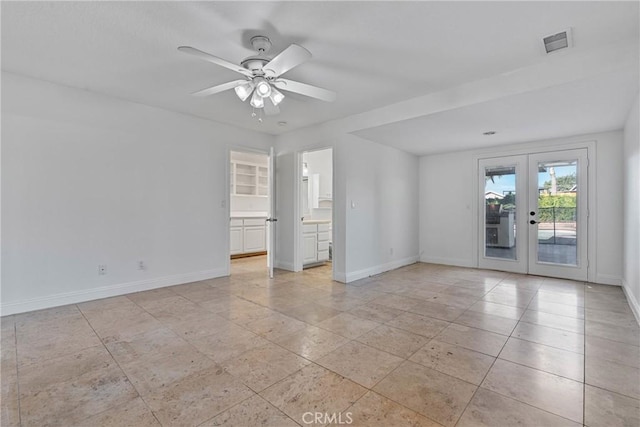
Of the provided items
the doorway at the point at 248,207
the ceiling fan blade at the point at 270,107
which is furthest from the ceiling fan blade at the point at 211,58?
the doorway at the point at 248,207

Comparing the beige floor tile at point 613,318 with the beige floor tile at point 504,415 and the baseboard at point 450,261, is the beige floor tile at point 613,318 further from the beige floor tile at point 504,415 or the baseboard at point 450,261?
the baseboard at point 450,261

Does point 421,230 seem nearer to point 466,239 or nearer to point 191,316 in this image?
point 466,239

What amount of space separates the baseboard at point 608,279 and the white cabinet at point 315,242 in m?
4.31

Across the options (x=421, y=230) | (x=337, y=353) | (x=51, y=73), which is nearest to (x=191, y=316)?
(x=337, y=353)

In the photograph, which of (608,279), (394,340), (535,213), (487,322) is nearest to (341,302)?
(394,340)

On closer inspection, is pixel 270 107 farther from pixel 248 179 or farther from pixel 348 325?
pixel 248 179

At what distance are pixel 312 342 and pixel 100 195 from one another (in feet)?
10.2

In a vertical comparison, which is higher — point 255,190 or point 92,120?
point 92,120

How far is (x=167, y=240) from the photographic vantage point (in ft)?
13.8

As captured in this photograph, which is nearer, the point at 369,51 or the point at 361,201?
the point at 369,51

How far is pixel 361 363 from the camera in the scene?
7.06 feet

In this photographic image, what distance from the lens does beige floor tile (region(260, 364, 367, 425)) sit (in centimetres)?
167

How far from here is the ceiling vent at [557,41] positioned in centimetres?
232

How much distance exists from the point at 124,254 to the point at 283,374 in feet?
9.61
